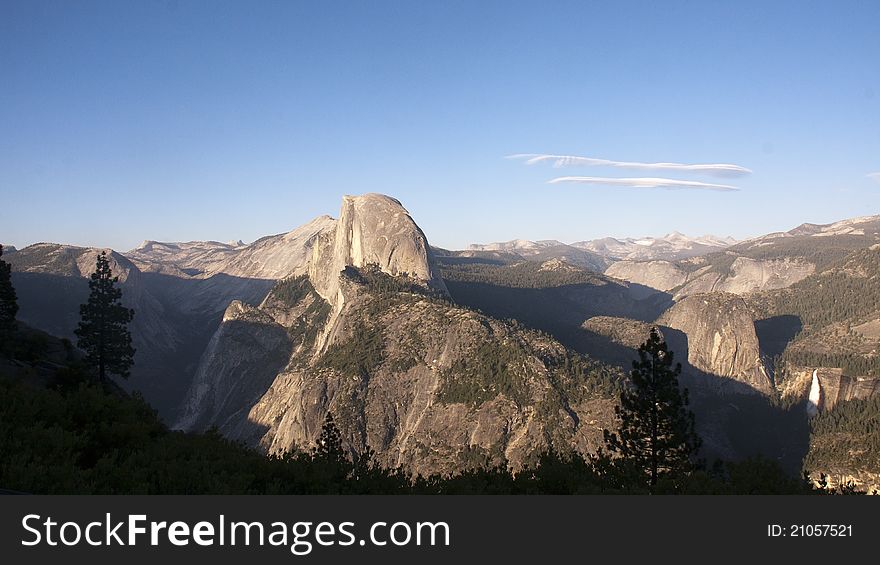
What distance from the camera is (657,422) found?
2967 cm

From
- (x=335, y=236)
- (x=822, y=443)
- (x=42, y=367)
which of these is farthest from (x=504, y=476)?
(x=335, y=236)

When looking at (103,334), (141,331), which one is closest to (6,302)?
(103,334)

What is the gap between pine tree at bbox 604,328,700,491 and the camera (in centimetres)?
2911

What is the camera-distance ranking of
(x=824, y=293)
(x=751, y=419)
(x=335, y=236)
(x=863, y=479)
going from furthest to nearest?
1. (x=824, y=293)
2. (x=335, y=236)
3. (x=751, y=419)
4. (x=863, y=479)

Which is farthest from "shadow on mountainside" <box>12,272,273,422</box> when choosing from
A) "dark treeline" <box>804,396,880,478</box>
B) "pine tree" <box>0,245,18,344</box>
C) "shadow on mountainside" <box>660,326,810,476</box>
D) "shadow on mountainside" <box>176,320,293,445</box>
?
"dark treeline" <box>804,396,880,478</box>

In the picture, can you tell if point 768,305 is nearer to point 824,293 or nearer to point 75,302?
point 824,293

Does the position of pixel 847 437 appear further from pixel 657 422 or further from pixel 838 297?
pixel 838 297

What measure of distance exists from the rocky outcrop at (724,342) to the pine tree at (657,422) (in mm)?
119319

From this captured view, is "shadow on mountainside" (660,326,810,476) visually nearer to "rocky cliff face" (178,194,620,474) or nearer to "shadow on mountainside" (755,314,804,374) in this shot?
"rocky cliff face" (178,194,620,474)

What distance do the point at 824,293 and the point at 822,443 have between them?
433 ft

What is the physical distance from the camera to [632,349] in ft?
436

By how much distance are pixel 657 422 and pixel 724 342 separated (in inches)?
5031

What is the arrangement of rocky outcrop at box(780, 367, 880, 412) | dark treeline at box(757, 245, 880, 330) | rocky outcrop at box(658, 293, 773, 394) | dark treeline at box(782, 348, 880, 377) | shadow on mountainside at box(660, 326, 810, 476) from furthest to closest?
dark treeline at box(757, 245, 880, 330)
rocky outcrop at box(658, 293, 773, 394)
dark treeline at box(782, 348, 880, 377)
rocky outcrop at box(780, 367, 880, 412)
shadow on mountainside at box(660, 326, 810, 476)

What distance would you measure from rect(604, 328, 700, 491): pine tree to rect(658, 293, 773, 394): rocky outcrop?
119319 millimetres
